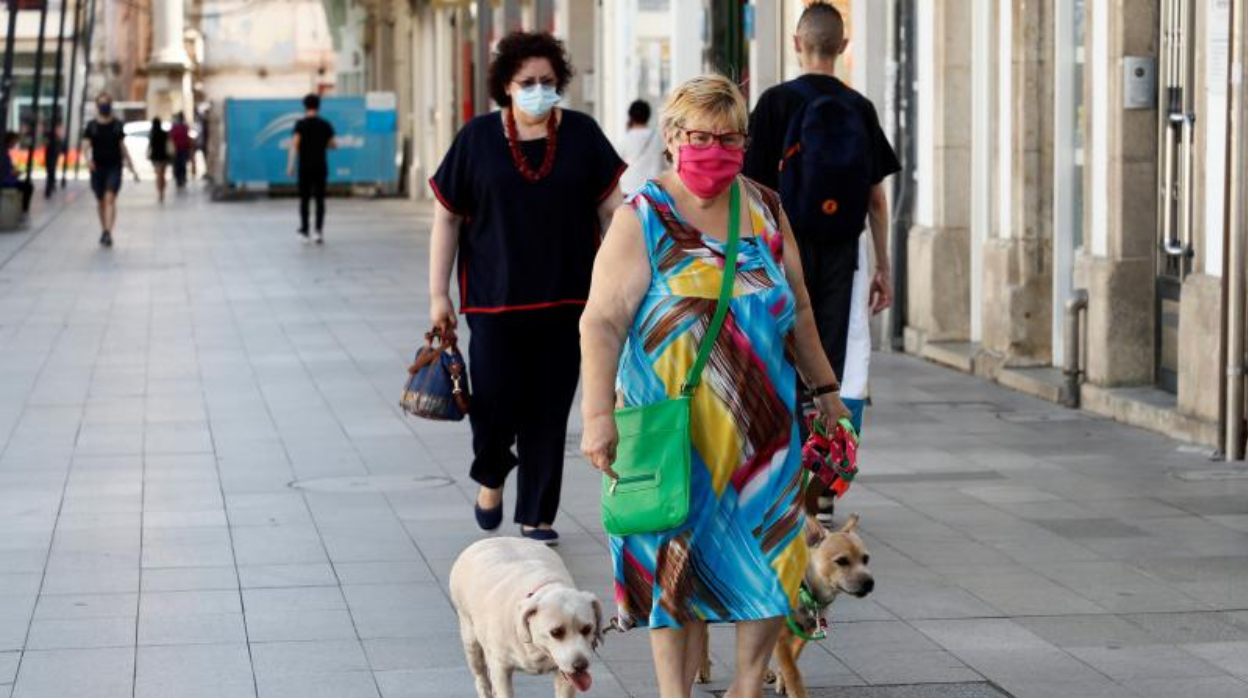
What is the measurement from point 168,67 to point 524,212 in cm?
6969

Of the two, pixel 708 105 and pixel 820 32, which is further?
pixel 820 32

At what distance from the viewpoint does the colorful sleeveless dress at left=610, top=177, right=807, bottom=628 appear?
5.44 m

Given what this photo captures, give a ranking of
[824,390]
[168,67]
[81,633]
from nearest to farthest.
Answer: [824,390], [81,633], [168,67]

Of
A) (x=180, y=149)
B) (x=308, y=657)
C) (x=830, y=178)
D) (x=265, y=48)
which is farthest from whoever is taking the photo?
(x=265, y=48)

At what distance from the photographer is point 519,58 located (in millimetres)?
8367

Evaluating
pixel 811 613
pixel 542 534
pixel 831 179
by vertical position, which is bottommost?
pixel 542 534

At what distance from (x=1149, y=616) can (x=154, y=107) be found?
235 ft

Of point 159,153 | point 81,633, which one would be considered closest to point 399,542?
point 81,633

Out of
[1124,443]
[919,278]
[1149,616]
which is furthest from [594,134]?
[919,278]

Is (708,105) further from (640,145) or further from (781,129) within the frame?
(640,145)

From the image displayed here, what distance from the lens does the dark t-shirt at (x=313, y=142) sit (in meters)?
31.1

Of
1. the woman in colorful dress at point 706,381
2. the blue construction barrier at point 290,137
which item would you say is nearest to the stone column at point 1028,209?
the woman in colorful dress at point 706,381

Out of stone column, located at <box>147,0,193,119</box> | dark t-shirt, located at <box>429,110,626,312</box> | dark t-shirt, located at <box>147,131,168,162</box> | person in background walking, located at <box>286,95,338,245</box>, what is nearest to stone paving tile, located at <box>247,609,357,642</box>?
dark t-shirt, located at <box>429,110,626,312</box>

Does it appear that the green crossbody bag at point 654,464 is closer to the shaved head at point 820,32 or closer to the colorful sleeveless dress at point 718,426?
the colorful sleeveless dress at point 718,426
